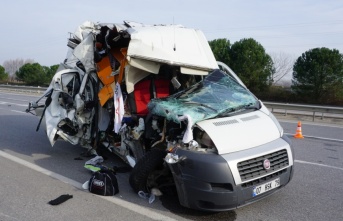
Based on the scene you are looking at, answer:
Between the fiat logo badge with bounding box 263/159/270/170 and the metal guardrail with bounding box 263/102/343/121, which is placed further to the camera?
the metal guardrail with bounding box 263/102/343/121

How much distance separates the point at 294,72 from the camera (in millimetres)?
25688

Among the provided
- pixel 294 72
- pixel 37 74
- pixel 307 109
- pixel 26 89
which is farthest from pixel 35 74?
pixel 307 109

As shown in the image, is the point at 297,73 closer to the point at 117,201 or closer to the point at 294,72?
the point at 294,72

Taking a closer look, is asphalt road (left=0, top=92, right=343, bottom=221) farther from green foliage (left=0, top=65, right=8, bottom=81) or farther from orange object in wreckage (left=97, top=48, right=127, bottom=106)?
green foliage (left=0, top=65, right=8, bottom=81)

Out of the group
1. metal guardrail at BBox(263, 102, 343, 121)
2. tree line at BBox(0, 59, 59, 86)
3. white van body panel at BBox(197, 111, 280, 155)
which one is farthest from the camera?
tree line at BBox(0, 59, 59, 86)

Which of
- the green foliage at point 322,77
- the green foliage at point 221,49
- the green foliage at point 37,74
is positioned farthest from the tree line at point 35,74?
the green foliage at point 322,77

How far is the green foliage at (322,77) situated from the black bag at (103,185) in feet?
73.2

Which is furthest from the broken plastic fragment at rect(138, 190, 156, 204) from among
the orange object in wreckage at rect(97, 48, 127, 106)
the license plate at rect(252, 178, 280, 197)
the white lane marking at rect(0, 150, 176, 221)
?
the orange object in wreckage at rect(97, 48, 127, 106)

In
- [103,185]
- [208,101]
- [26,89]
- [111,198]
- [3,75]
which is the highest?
[208,101]

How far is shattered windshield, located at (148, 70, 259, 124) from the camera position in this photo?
4055 millimetres

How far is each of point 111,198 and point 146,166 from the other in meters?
0.64

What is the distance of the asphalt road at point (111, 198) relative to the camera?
3.77m

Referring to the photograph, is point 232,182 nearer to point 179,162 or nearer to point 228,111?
point 179,162

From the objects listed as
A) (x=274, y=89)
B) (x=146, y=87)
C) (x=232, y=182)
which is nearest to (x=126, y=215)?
(x=232, y=182)
